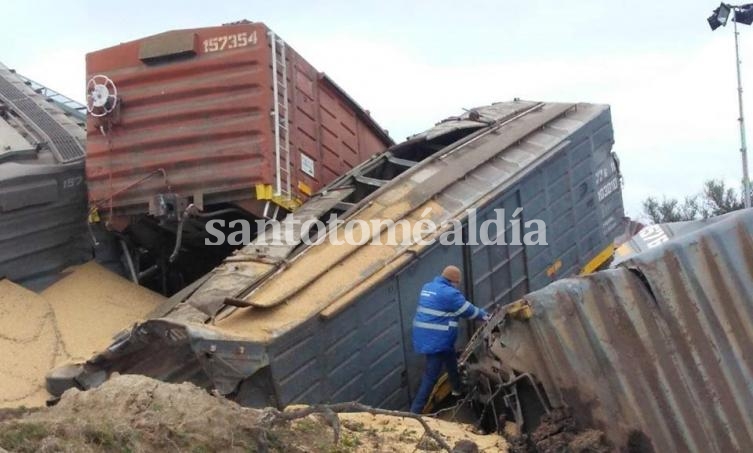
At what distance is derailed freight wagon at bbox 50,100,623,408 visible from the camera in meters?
5.04

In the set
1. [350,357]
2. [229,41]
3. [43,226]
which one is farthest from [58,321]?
[350,357]

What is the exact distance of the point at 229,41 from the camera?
22.1ft

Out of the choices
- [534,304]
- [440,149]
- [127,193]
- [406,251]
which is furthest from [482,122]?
[534,304]

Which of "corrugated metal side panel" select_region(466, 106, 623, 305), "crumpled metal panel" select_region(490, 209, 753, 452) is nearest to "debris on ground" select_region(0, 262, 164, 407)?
"corrugated metal side panel" select_region(466, 106, 623, 305)

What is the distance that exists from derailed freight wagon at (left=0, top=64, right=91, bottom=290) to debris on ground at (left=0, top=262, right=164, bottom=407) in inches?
6.2

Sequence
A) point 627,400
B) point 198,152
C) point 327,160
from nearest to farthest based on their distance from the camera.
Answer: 1. point 627,400
2. point 198,152
3. point 327,160

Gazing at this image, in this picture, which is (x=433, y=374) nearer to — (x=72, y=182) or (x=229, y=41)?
(x=229, y=41)

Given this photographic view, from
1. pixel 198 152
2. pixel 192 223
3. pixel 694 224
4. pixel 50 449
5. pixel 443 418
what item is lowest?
pixel 443 418

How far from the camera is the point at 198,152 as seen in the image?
6840mm

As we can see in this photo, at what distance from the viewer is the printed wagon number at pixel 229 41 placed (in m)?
6.67

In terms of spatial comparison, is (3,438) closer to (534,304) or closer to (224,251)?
(534,304)

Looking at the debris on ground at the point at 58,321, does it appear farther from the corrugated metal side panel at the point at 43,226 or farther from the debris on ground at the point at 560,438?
the debris on ground at the point at 560,438

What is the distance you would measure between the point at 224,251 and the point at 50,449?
4.65 meters

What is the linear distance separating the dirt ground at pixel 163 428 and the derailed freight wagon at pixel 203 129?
2.89 meters
